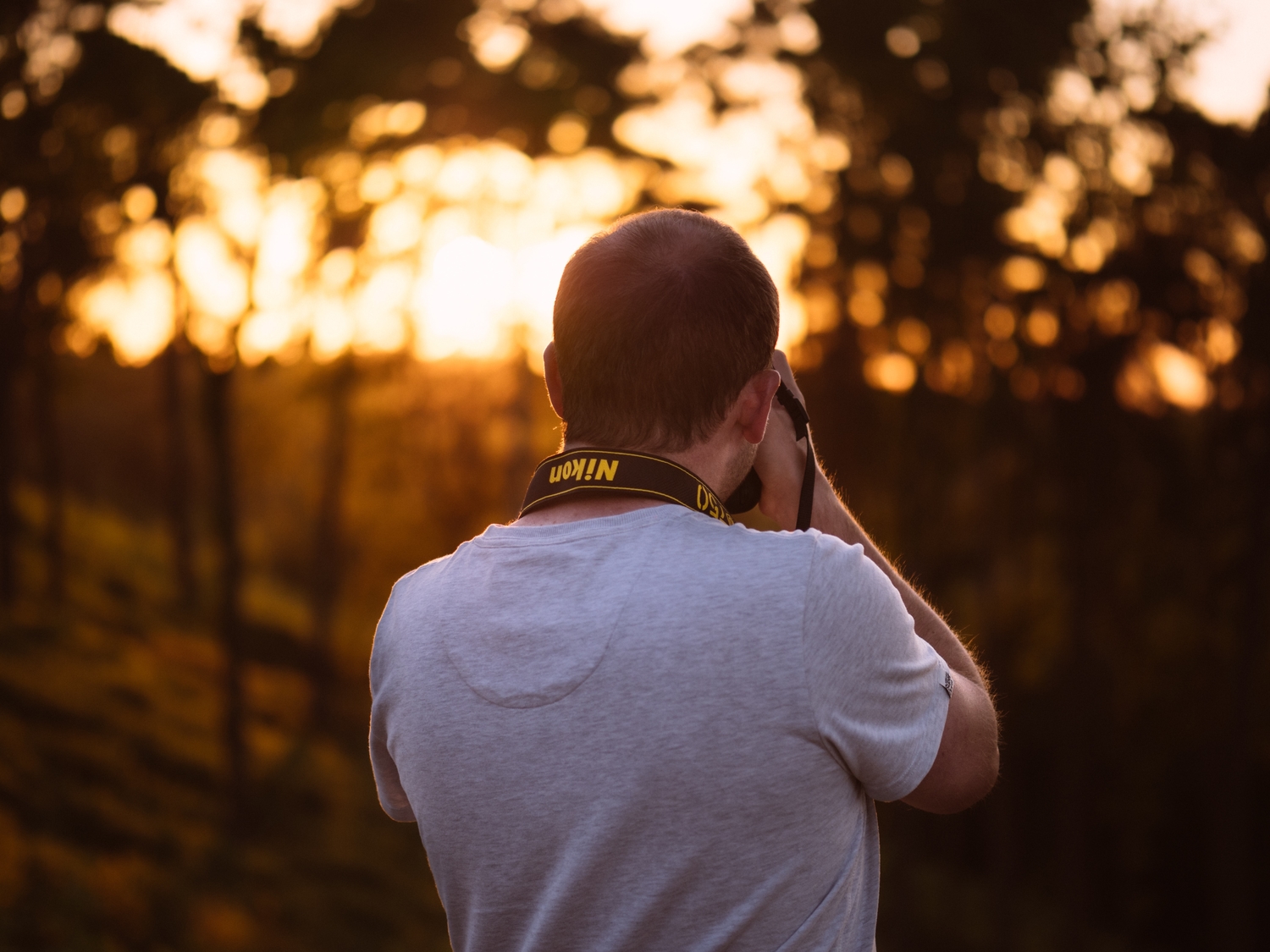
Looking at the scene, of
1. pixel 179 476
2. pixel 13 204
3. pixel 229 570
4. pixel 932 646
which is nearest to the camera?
pixel 932 646

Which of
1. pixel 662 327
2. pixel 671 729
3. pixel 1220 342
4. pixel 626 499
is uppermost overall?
pixel 662 327

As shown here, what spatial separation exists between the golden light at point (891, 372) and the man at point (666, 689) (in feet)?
45.0

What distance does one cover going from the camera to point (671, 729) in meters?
1.32

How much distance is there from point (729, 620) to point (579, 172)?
1366cm

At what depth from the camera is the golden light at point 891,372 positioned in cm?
1489

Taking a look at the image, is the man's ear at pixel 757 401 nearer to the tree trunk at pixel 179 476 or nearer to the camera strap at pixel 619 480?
the camera strap at pixel 619 480

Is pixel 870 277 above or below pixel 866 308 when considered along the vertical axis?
above

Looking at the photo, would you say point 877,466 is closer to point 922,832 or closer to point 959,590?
point 959,590

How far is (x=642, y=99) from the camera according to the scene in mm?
13328

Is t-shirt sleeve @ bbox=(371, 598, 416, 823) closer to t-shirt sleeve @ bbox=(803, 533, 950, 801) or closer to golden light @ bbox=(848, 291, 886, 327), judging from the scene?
t-shirt sleeve @ bbox=(803, 533, 950, 801)

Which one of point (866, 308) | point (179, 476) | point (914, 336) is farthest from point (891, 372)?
point (179, 476)

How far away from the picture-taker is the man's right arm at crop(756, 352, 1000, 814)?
144 centimetres

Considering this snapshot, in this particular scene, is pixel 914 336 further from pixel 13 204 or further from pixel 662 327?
pixel 662 327

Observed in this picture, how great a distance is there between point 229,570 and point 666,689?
41.8 feet
